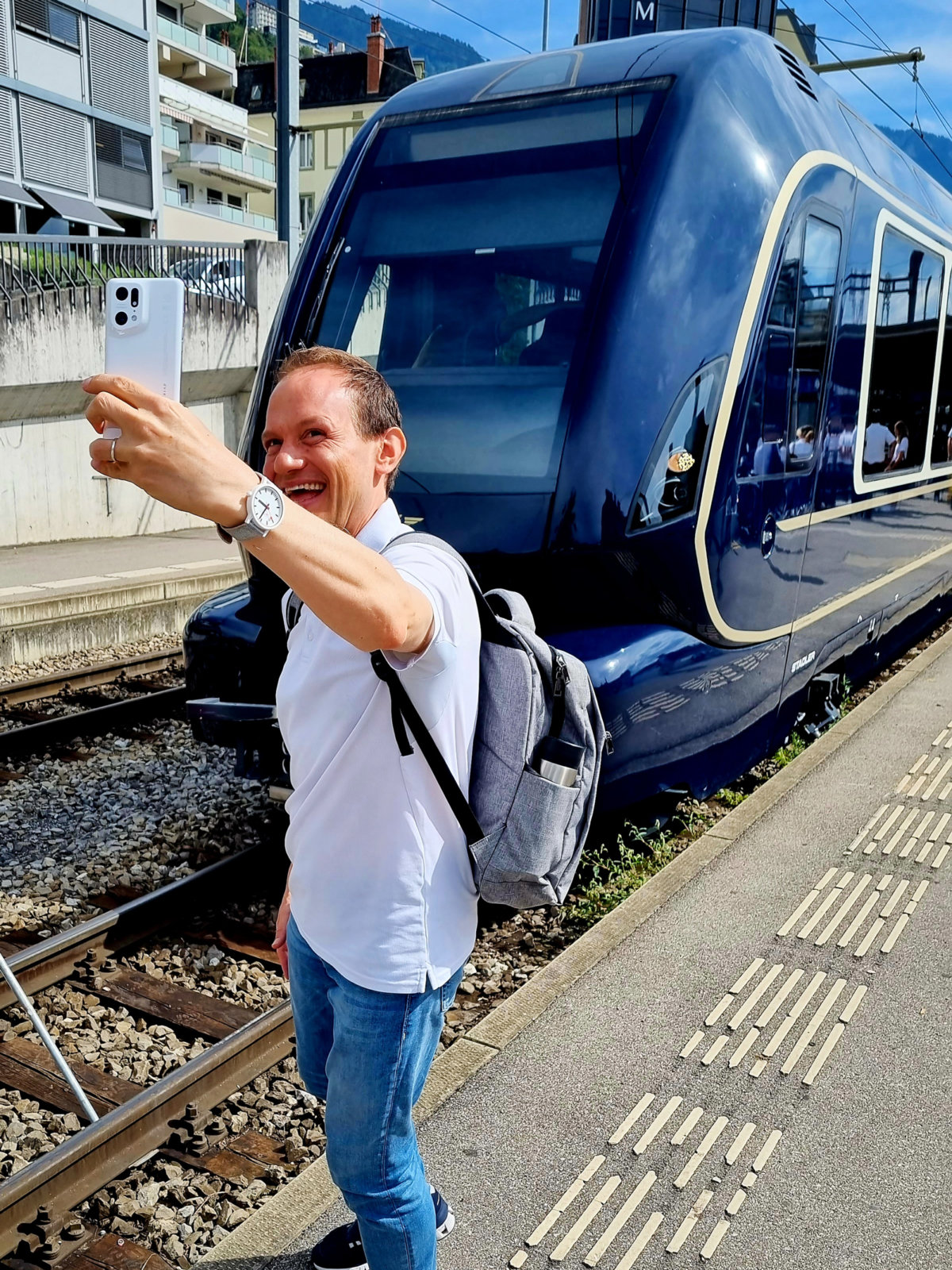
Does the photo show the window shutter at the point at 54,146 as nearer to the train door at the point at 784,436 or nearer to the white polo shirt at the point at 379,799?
the train door at the point at 784,436

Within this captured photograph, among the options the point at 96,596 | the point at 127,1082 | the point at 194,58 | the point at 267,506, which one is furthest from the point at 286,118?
the point at 194,58

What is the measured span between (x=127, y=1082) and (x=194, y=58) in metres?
54.1

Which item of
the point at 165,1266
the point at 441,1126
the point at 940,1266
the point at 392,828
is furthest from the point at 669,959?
the point at 392,828

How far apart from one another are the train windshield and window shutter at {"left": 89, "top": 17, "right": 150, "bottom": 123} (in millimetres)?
29550

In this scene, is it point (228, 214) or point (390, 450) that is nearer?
point (390, 450)

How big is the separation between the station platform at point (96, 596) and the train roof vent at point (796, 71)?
22.4 feet

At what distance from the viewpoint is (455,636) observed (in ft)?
6.10

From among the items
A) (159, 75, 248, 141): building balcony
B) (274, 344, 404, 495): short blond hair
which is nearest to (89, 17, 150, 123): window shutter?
(159, 75, 248, 141): building balcony

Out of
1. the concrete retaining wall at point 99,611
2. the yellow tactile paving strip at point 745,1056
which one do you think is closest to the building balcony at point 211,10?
the concrete retaining wall at point 99,611

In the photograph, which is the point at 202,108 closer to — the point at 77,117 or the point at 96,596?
the point at 77,117

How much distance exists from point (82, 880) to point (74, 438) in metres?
11.8

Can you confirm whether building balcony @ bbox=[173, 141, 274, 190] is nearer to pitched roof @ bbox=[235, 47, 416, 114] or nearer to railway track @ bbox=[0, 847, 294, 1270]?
pitched roof @ bbox=[235, 47, 416, 114]

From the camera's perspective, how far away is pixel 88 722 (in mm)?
7211

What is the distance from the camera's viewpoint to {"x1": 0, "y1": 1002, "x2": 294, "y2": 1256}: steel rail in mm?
2791
